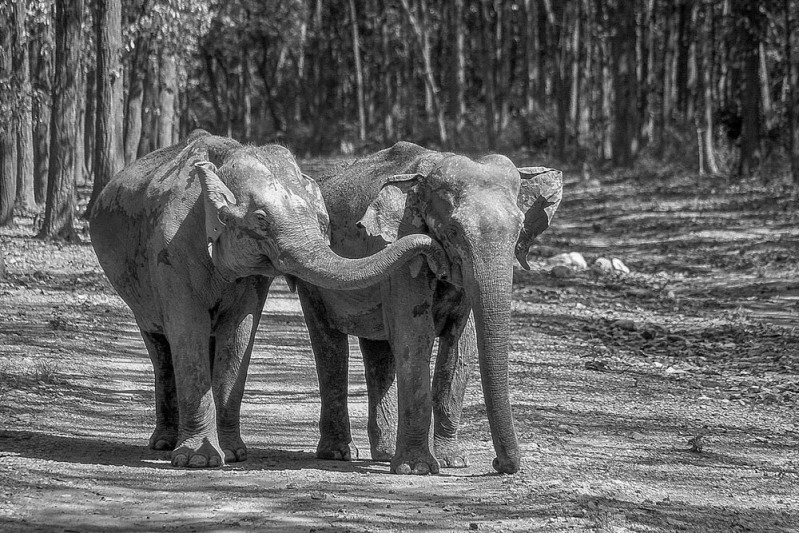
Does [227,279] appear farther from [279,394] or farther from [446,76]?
[446,76]

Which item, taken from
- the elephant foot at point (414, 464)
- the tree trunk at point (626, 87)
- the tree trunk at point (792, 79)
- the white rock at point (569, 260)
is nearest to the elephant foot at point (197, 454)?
the elephant foot at point (414, 464)

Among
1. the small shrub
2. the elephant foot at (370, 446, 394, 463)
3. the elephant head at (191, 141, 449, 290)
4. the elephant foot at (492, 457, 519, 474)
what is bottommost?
the elephant foot at (370, 446, 394, 463)

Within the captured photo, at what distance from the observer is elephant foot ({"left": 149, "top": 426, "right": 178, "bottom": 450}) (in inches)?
313

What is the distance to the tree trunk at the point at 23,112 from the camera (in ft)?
67.8

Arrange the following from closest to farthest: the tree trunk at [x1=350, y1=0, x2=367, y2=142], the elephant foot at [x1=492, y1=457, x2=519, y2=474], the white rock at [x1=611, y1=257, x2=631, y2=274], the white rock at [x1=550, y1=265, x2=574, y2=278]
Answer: the elephant foot at [x1=492, y1=457, x2=519, y2=474], the white rock at [x1=550, y1=265, x2=574, y2=278], the white rock at [x1=611, y1=257, x2=631, y2=274], the tree trunk at [x1=350, y1=0, x2=367, y2=142]

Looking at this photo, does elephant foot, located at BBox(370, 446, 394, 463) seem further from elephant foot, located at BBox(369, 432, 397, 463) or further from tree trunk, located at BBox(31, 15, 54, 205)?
tree trunk, located at BBox(31, 15, 54, 205)

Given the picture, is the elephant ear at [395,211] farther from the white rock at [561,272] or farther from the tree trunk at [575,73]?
the tree trunk at [575,73]

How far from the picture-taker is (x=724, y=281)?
18906 mm

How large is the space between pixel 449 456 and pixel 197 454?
1.55 metres

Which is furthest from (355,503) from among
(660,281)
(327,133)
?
(327,133)

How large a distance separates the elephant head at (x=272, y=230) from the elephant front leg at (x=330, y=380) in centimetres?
85

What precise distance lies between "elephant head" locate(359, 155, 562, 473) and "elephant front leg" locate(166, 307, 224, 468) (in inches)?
46.5

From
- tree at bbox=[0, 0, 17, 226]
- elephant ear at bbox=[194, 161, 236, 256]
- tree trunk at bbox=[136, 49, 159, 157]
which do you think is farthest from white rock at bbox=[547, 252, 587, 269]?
elephant ear at bbox=[194, 161, 236, 256]

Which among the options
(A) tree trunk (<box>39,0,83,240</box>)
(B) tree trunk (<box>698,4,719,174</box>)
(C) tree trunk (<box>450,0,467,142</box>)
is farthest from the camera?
(C) tree trunk (<box>450,0,467,142</box>)
